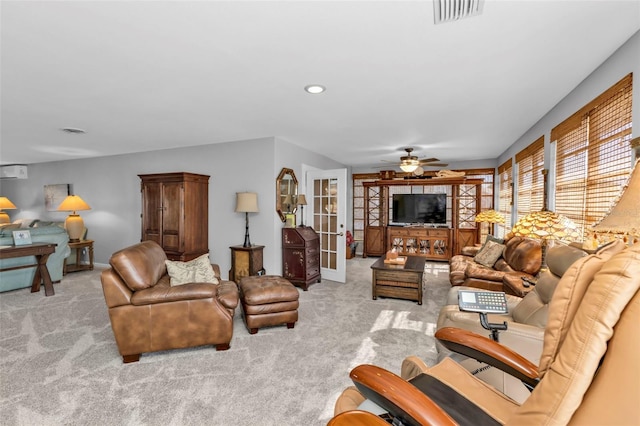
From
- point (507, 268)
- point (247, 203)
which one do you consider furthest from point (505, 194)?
point (247, 203)

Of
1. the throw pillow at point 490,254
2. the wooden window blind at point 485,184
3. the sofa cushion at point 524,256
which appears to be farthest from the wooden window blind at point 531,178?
the wooden window blind at point 485,184

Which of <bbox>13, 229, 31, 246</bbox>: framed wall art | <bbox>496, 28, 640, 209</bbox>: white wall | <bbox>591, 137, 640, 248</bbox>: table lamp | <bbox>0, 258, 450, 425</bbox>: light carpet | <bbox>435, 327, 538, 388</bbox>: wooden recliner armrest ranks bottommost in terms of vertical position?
<bbox>0, 258, 450, 425</bbox>: light carpet

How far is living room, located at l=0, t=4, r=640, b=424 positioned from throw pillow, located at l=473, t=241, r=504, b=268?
1.14m

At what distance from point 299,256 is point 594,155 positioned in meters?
3.63

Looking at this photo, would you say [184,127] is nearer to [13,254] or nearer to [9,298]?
[13,254]

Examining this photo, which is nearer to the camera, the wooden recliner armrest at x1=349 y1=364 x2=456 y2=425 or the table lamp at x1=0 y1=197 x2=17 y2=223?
the wooden recliner armrest at x1=349 y1=364 x2=456 y2=425

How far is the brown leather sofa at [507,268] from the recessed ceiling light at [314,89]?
Result: 2860 millimetres

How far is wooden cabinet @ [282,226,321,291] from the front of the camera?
15.7ft

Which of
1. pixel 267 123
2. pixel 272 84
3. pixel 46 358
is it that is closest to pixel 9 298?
pixel 46 358

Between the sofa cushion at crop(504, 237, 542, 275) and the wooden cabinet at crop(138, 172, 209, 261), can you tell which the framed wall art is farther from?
the sofa cushion at crop(504, 237, 542, 275)

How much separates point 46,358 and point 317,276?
3.38 m

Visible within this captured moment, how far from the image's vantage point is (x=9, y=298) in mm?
4258

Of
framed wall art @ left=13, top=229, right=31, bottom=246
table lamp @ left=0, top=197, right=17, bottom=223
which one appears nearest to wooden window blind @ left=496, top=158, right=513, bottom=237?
framed wall art @ left=13, top=229, right=31, bottom=246

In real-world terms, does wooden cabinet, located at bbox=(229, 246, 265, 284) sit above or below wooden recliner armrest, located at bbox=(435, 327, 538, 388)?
below
